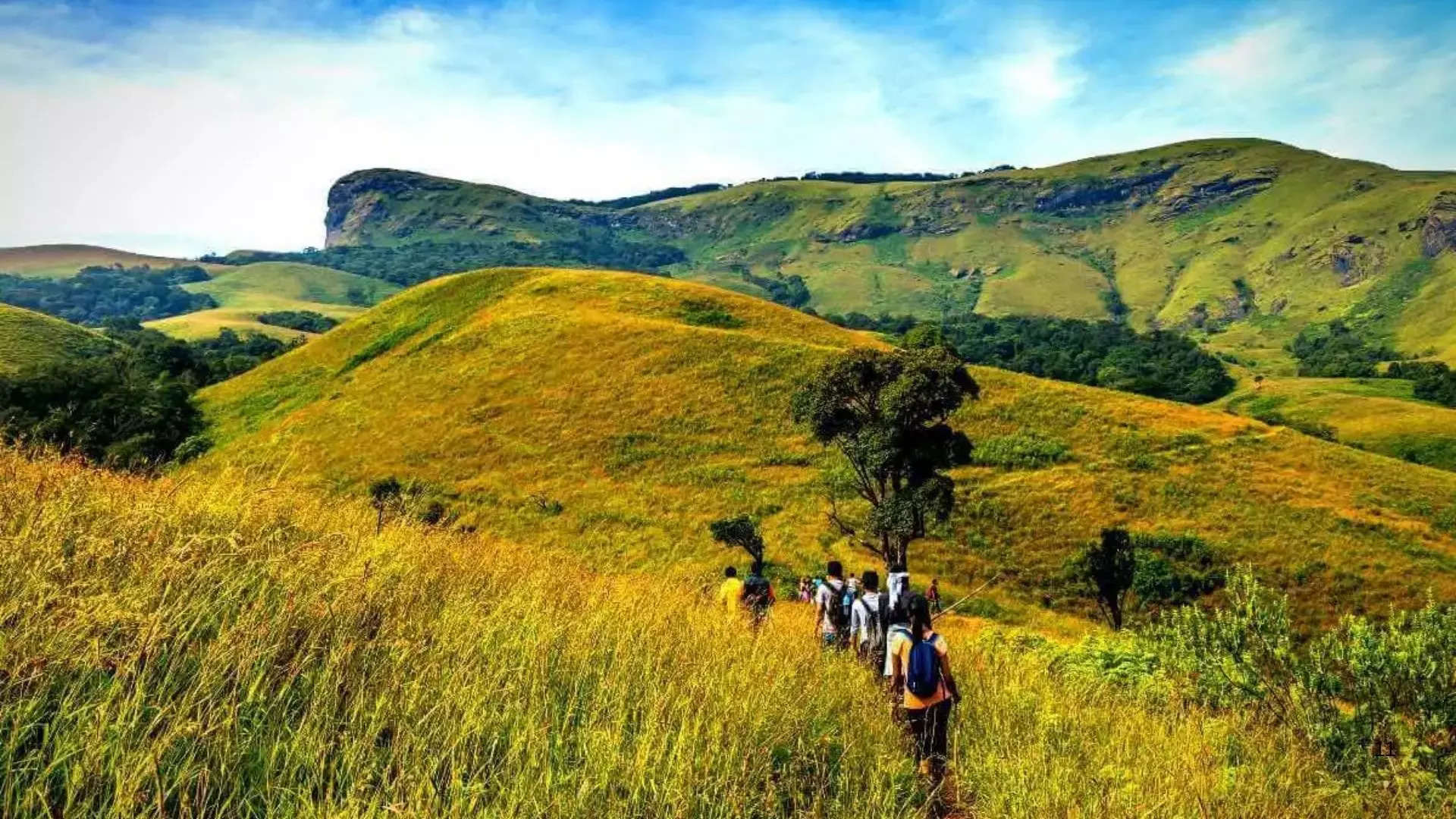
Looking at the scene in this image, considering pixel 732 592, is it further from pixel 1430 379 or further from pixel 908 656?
pixel 1430 379

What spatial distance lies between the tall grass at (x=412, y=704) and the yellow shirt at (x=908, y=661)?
506mm

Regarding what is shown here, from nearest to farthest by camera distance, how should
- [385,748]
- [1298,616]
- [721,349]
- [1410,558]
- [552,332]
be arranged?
[385,748]
[1298,616]
[1410,558]
[721,349]
[552,332]

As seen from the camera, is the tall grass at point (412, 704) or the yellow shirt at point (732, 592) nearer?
the tall grass at point (412, 704)

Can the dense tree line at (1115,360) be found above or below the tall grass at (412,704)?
below

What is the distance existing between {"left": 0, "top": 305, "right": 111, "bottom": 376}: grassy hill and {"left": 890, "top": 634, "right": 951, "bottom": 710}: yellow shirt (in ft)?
414

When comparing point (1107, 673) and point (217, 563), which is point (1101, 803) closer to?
point (217, 563)

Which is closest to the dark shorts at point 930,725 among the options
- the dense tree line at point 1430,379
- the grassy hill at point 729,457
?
the grassy hill at point 729,457

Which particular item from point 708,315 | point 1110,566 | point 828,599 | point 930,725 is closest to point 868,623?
point 828,599

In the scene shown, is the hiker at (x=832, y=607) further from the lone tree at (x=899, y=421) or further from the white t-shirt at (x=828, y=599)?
the lone tree at (x=899, y=421)

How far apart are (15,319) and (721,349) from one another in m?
123

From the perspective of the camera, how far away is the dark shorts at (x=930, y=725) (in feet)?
21.6

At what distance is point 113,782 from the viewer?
290 centimetres

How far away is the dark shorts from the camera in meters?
6.59

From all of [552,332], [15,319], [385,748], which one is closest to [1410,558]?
[385,748]
